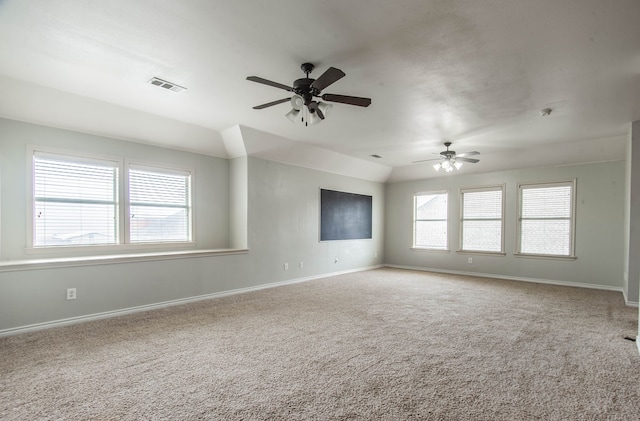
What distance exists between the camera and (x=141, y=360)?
9.09 ft

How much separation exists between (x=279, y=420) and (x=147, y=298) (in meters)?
3.22

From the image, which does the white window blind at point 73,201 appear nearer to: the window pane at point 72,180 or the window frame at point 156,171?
the window pane at point 72,180

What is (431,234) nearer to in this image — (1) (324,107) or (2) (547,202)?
(2) (547,202)

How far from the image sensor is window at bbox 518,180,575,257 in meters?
6.21

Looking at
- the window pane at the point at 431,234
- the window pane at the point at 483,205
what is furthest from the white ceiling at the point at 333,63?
the window pane at the point at 431,234

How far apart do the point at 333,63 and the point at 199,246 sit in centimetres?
396

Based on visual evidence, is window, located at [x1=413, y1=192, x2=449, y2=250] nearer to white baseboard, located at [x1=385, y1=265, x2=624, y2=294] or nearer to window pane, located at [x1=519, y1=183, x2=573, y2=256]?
white baseboard, located at [x1=385, y1=265, x2=624, y2=294]

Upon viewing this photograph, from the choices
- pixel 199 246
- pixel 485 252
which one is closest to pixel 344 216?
pixel 485 252

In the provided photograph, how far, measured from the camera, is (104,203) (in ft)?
14.7

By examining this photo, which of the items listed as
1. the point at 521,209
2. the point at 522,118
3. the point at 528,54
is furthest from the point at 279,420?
the point at 521,209

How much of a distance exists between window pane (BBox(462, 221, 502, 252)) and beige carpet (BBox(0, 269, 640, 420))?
2.53 m

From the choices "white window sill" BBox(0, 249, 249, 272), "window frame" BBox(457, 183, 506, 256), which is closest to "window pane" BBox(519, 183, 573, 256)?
"window frame" BBox(457, 183, 506, 256)

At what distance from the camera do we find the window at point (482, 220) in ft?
23.1

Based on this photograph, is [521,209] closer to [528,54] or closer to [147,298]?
[528,54]
